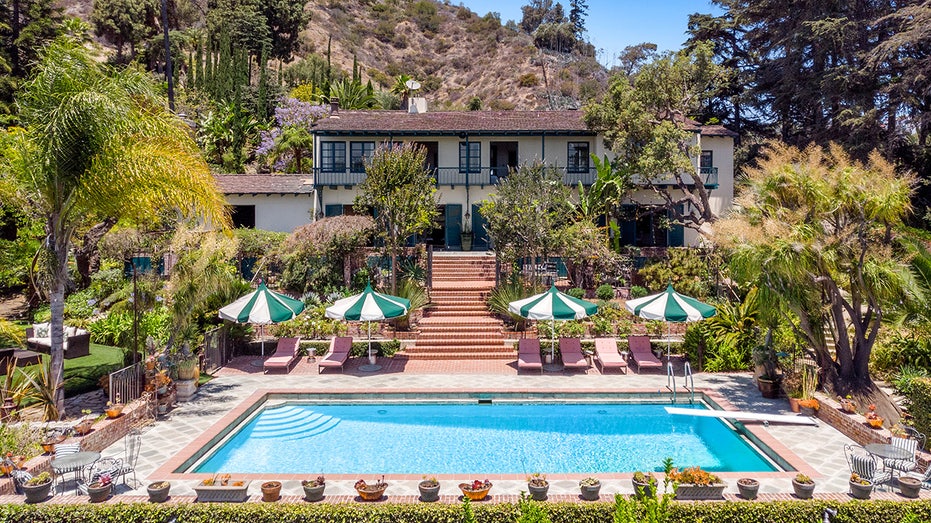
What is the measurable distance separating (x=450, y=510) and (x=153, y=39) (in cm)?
5859

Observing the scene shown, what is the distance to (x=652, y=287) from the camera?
23.9 meters

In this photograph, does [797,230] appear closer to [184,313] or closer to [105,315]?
[184,313]

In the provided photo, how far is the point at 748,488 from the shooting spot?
30.8ft

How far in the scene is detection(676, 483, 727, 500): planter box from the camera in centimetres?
941

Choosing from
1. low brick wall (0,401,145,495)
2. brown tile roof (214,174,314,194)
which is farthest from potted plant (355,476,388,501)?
brown tile roof (214,174,314,194)

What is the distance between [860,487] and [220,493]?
955 centimetres

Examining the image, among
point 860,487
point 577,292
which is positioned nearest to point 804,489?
point 860,487

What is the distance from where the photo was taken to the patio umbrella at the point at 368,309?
58.0 ft

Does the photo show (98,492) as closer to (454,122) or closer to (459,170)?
(459,170)

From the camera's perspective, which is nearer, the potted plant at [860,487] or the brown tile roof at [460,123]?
the potted plant at [860,487]

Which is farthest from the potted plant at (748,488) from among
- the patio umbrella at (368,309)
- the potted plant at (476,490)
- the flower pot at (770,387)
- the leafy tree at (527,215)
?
the leafy tree at (527,215)

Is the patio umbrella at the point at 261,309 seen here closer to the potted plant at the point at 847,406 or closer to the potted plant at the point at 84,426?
the potted plant at the point at 84,426

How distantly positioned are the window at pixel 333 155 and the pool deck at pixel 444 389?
13928 mm

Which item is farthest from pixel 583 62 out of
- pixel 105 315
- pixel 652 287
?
pixel 105 315
